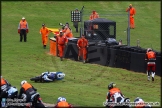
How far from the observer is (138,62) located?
30391 mm

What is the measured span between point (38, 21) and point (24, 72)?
22.7 metres

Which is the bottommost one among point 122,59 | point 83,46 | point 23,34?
point 122,59

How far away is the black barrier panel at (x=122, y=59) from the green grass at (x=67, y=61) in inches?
15.7

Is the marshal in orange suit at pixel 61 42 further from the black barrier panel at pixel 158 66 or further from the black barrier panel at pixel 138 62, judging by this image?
the black barrier panel at pixel 158 66

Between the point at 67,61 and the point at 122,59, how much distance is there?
14.4ft

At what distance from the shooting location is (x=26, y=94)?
20516mm

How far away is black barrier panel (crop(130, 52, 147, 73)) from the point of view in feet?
98.8

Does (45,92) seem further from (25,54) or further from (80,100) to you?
(25,54)

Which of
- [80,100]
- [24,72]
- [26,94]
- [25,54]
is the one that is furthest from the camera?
[25,54]

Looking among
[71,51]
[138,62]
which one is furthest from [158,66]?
[71,51]

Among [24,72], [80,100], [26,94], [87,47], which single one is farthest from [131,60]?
[26,94]

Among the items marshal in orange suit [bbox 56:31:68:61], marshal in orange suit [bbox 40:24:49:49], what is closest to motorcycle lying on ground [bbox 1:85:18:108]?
marshal in orange suit [bbox 56:31:68:61]

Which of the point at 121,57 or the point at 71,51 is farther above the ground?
the point at 71,51

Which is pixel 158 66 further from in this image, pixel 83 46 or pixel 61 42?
pixel 61 42
